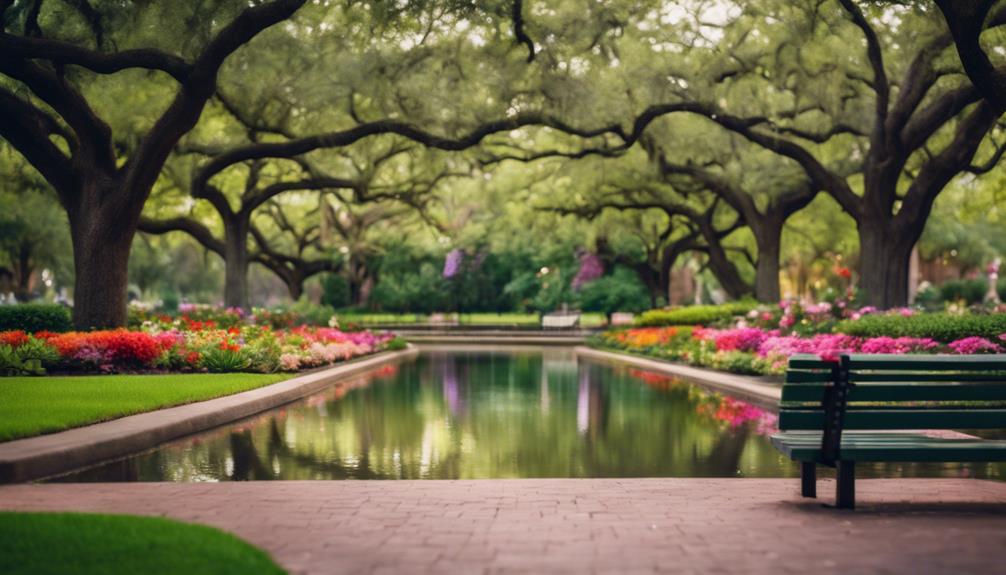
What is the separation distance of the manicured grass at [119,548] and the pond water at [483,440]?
267 cm

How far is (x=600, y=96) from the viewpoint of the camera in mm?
26547

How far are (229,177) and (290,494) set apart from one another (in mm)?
33198

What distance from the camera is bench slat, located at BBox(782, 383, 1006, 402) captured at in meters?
7.29

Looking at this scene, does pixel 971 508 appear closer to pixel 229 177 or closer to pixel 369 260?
pixel 229 177

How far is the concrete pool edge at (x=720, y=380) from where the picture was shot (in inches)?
635

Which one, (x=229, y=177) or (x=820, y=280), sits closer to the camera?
(x=229, y=177)

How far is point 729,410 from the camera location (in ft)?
50.5

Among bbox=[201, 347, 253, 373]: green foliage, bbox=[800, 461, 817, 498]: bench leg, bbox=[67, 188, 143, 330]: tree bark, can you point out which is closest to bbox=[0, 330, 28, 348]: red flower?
bbox=[201, 347, 253, 373]: green foliage

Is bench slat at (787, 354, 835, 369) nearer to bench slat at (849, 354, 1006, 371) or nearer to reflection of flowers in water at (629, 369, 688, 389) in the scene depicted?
bench slat at (849, 354, 1006, 371)

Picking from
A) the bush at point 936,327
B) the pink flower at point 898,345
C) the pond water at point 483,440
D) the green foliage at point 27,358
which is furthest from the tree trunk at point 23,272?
the pink flower at point 898,345

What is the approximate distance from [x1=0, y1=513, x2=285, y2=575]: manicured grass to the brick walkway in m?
0.34

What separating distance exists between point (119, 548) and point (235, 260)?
103ft

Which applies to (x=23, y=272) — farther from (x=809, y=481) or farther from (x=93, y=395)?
(x=809, y=481)

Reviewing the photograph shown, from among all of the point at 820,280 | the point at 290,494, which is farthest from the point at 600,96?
the point at 820,280
